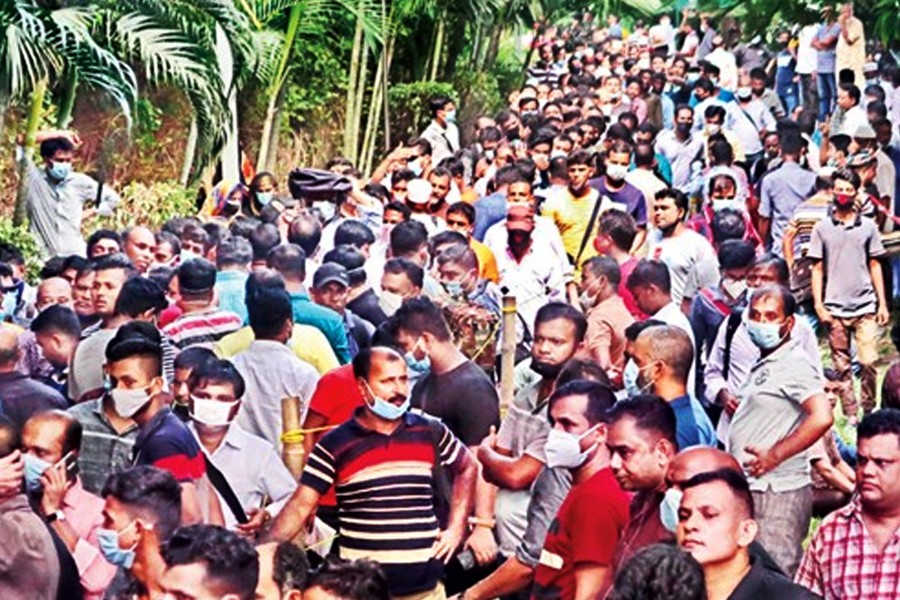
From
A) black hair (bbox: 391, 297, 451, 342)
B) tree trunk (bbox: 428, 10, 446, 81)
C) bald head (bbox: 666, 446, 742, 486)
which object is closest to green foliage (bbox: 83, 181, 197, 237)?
tree trunk (bbox: 428, 10, 446, 81)

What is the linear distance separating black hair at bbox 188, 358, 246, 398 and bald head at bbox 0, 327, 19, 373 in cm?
124

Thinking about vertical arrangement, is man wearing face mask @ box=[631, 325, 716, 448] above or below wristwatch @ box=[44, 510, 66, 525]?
above

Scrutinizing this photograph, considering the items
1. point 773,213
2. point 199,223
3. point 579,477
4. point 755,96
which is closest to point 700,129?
point 755,96

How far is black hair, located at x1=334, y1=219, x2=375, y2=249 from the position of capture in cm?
1397

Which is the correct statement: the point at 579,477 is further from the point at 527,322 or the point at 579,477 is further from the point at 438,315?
the point at 527,322

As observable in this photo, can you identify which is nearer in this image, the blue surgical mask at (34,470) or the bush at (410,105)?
the blue surgical mask at (34,470)

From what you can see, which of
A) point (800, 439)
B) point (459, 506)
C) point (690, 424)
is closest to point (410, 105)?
point (800, 439)

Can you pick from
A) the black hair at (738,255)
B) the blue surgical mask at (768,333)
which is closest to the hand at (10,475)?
the blue surgical mask at (768,333)

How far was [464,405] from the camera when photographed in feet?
31.4

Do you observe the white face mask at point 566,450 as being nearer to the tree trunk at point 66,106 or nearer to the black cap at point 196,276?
the black cap at point 196,276

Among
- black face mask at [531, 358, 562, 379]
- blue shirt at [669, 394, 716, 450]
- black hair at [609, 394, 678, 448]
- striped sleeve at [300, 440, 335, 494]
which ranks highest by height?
black hair at [609, 394, 678, 448]

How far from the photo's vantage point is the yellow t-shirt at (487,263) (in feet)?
45.6

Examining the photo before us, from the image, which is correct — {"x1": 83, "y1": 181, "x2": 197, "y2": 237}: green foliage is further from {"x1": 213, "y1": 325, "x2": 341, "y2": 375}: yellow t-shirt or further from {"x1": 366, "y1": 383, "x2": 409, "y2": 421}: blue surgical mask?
{"x1": 366, "y1": 383, "x2": 409, "y2": 421}: blue surgical mask

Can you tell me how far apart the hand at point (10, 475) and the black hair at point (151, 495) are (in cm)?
40
